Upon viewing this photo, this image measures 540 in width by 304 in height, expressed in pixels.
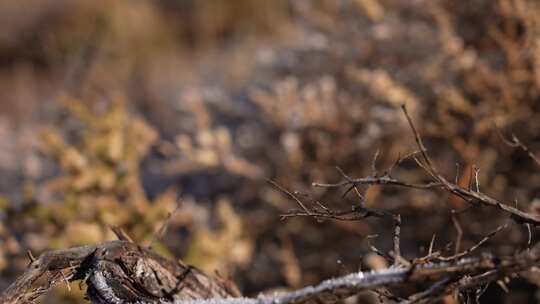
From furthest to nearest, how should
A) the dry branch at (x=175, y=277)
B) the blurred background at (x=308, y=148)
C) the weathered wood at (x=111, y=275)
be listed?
the blurred background at (x=308, y=148)
the weathered wood at (x=111, y=275)
the dry branch at (x=175, y=277)

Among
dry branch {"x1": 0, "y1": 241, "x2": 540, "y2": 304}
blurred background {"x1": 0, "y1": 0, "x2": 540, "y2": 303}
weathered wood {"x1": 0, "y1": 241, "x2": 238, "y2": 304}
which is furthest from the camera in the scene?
blurred background {"x1": 0, "y1": 0, "x2": 540, "y2": 303}

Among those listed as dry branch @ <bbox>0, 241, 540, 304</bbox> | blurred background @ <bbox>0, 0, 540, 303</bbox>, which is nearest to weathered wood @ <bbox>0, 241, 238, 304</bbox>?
dry branch @ <bbox>0, 241, 540, 304</bbox>

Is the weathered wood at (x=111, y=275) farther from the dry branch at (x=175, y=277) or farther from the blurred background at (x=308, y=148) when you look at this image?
the blurred background at (x=308, y=148)

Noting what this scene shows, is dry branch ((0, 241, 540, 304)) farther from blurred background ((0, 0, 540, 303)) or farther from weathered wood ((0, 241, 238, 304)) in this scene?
blurred background ((0, 0, 540, 303))

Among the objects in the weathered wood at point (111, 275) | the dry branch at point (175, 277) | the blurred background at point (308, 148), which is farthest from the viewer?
the blurred background at point (308, 148)

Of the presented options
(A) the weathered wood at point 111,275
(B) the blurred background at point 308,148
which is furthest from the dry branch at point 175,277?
(B) the blurred background at point 308,148

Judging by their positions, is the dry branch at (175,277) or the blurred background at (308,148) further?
the blurred background at (308,148)

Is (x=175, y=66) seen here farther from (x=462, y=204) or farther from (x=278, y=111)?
(x=462, y=204)

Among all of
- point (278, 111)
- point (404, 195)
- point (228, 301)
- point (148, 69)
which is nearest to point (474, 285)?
point (228, 301)
